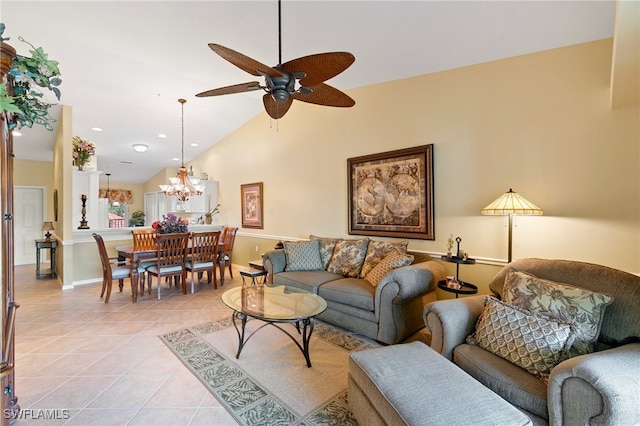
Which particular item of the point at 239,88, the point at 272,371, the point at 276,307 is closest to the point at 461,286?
the point at 276,307

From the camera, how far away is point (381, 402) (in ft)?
4.44

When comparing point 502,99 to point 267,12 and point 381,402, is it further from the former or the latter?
point 381,402

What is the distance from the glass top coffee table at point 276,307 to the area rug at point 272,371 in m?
0.14

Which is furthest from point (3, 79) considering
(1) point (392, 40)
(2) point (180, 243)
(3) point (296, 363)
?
(2) point (180, 243)

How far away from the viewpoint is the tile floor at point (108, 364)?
1.84 meters

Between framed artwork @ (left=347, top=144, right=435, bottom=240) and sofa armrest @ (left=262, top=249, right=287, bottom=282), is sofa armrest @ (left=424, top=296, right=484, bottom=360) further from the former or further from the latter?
sofa armrest @ (left=262, top=249, right=287, bottom=282)

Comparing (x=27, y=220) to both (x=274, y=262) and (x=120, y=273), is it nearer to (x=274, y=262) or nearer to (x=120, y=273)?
(x=120, y=273)

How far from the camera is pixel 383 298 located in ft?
8.78

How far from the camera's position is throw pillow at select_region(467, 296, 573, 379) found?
59.8 inches

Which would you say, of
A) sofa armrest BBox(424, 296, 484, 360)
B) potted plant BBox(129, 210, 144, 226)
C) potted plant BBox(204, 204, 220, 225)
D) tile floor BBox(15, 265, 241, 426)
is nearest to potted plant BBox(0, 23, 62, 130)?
tile floor BBox(15, 265, 241, 426)

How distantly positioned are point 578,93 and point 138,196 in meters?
11.3

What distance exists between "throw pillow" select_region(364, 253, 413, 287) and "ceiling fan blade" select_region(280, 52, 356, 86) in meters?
1.98

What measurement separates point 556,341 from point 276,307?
194 centimetres

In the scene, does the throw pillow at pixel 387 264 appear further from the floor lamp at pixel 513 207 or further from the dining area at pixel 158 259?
the dining area at pixel 158 259
